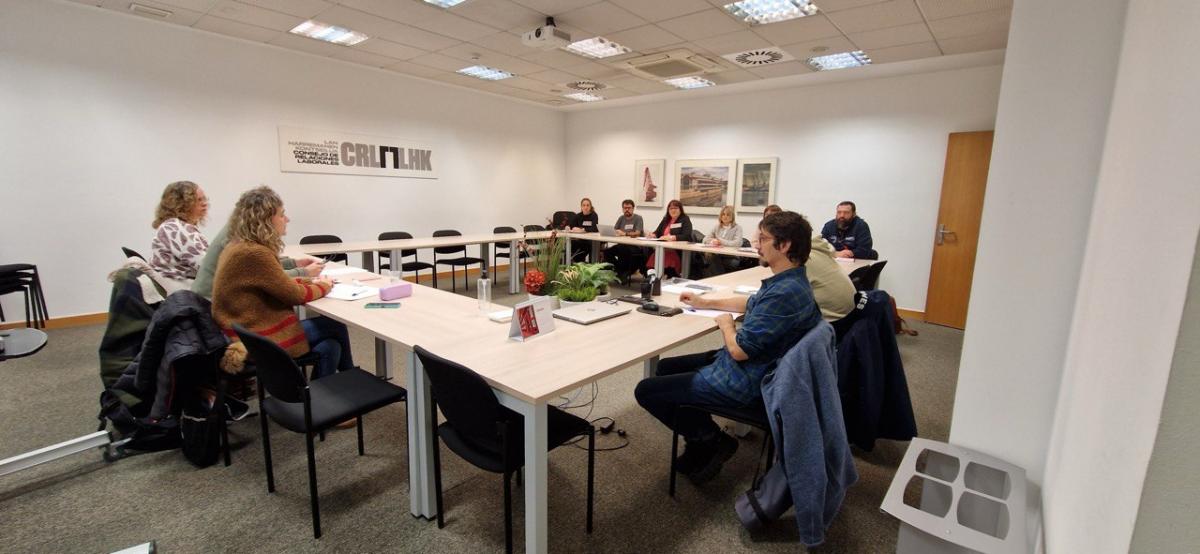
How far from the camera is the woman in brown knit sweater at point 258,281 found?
85.4 inches

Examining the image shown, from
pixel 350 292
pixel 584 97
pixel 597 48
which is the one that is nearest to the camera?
pixel 350 292

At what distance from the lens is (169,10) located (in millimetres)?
4293

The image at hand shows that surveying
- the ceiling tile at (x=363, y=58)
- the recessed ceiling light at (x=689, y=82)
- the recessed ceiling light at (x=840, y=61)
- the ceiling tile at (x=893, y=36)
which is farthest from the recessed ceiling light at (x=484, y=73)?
the ceiling tile at (x=893, y=36)

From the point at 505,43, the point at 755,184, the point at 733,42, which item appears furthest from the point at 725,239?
→ the point at 505,43

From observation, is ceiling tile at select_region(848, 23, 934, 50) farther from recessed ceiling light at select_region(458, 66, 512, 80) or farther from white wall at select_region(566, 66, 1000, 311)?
recessed ceiling light at select_region(458, 66, 512, 80)

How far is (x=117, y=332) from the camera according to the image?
2.29 meters

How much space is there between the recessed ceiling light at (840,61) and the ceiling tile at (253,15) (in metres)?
5.02

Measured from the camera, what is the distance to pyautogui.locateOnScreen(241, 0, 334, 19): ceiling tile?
3.99 meters

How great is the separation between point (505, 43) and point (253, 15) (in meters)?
2.15

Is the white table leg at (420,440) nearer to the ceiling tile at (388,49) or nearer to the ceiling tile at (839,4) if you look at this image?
the ceiling tile at (839,4)

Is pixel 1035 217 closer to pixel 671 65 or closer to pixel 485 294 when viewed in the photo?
pixel 485 294

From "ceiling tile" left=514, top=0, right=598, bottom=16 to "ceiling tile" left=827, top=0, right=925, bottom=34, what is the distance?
1964mm

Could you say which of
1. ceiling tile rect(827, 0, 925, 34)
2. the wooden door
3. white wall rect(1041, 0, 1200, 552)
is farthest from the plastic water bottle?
the wooden door

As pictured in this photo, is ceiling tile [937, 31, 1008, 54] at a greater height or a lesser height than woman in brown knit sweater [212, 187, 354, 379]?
greater
